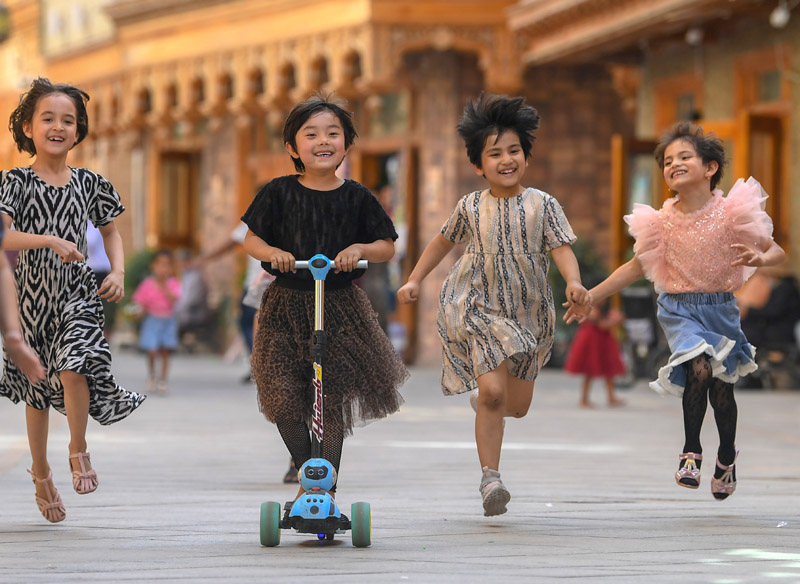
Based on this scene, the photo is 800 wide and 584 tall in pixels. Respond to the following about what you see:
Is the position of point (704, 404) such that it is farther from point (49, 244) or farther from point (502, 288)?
point (49, 244)

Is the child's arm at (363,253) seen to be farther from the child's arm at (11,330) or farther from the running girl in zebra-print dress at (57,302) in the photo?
the child's arm at (11,330)

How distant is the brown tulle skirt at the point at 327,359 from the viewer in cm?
591

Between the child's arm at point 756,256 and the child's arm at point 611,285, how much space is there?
0.39 meters

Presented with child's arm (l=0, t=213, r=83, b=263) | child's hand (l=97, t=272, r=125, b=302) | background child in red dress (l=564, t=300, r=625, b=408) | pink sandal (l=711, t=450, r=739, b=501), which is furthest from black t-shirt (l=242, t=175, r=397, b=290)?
background child in red dress (l=564, t=300, r=625, b=408)

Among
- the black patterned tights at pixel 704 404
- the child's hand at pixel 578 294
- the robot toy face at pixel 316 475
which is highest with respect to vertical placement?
the child's hand at pixel 578 294

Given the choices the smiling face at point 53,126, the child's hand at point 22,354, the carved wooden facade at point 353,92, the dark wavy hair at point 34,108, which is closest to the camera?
the child's hand at point 22,354

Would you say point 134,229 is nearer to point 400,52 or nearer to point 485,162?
point 400,52

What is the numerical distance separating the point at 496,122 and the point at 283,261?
3.99 ft

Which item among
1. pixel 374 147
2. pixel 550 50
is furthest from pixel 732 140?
pixel 374 147

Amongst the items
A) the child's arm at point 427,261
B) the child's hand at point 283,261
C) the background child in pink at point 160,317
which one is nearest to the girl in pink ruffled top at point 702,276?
the child's arm at point 427,261

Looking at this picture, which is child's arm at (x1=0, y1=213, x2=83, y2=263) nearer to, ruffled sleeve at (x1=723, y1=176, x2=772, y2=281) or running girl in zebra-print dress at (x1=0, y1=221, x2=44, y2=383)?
running girl in zebra-print dress at (x1=0, y1=221, x2=44, y2=383)

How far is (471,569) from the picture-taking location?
5.03 metres

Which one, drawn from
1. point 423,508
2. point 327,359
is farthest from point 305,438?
point 423,508

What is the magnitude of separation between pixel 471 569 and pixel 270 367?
125cm
